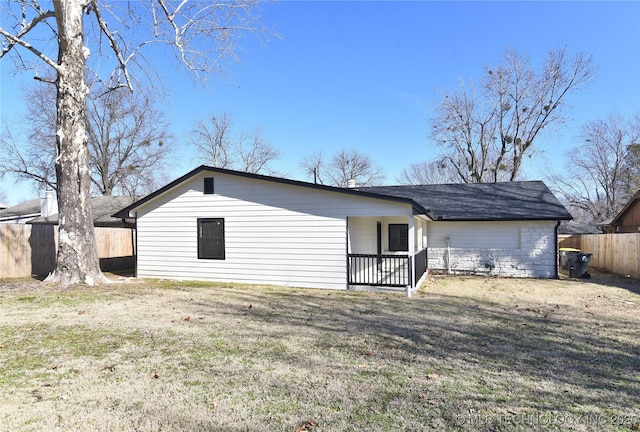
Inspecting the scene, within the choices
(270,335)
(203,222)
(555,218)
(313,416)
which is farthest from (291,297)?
(555,218)

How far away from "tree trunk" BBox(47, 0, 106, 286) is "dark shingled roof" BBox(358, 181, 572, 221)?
1028 cm

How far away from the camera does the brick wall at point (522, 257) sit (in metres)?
13.5

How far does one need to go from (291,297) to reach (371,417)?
235 inches

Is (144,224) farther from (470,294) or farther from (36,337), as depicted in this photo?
(470,294)

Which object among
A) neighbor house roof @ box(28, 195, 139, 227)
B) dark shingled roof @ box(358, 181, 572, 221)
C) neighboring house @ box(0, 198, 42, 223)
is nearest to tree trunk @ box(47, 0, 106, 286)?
neighbor house roof @ box(28, 195, 139, 227)

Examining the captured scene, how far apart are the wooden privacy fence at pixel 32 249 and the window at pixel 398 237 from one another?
11535mm

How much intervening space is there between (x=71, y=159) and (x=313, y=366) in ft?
29.4

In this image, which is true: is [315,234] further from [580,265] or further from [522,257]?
[580,265]

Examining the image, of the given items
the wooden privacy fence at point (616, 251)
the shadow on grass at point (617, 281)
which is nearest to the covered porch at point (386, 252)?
the shadow on grass at point (617, 281)

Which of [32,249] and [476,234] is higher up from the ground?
[476,234]

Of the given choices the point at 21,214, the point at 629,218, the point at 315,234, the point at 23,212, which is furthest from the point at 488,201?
the point at 23,212

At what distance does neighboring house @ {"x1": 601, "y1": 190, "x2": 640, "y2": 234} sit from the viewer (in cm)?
2088

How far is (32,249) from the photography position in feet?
42.7

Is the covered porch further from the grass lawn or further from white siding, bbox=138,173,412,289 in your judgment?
the grass lawn
